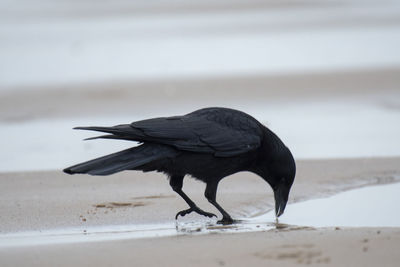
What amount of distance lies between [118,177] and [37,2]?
23377 mm

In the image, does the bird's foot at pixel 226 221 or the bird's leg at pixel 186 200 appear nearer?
the bird's foot at pixel 226 221

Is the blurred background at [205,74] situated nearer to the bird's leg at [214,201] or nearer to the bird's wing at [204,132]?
the bird's wing at [204,132]

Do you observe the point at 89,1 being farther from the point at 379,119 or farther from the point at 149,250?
the point at 149,250

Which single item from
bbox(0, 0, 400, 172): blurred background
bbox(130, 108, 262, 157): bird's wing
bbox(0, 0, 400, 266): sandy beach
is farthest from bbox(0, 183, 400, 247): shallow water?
bbox(0, 0, 400, 172): blurred background

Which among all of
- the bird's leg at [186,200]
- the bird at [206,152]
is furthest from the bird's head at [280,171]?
the bird's leg at [186,200]

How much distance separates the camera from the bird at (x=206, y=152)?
6941 millimetres

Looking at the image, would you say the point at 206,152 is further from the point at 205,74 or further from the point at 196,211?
the point at 205,74

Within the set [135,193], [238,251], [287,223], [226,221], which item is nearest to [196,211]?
[226,221]

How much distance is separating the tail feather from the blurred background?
2941mm

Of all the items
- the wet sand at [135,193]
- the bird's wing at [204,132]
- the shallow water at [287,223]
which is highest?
the bird's wing at [204,132]

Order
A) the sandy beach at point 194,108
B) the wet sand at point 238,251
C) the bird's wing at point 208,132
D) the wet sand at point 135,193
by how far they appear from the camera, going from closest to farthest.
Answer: the wet sand at point 238,251 < the sandy beach at point 194,108 < the bird's wing at point 208,132 < the wet sand at point 135,193

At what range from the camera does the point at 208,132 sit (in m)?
7.41

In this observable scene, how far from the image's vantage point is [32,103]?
14.7 meters

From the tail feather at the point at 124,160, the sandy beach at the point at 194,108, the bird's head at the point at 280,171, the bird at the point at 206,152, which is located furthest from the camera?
the bird's head at the point at 280,171
